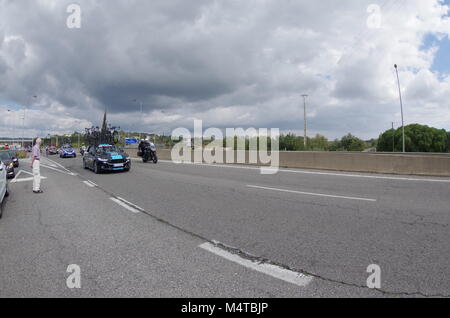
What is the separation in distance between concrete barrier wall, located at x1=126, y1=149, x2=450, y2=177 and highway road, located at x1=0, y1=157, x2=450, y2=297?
244 inches

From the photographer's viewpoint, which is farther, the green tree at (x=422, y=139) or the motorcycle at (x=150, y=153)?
the green tree at (x=422, y=139)

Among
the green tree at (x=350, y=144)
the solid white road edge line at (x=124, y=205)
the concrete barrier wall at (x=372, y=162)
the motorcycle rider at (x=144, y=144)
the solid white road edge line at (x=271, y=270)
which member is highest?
the green tree at (x=350, y=144)

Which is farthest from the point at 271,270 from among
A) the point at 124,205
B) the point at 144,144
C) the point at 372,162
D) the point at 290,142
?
Result: the point at 290,142

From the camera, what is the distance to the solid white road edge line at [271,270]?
2816 mm

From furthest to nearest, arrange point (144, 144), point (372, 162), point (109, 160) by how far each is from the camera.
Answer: point (144, 144) < point (109, 160) < point (372, 162)

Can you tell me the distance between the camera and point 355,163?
14266 mm

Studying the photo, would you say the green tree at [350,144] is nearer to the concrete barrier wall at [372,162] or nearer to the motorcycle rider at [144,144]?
the concrete barrier wall at [372,162]

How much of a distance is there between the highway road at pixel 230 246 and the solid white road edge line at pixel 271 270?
0.01 meters

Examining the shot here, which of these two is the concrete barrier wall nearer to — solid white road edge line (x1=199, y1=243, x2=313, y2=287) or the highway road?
the highway road

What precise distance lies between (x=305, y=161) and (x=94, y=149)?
1347 cm

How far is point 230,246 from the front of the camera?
3809mm

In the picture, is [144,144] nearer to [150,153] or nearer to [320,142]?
[150,153]

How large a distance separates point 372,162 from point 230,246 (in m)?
12.5

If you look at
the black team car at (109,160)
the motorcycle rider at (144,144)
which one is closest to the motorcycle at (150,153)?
the motorcycle rider at (144,144)
